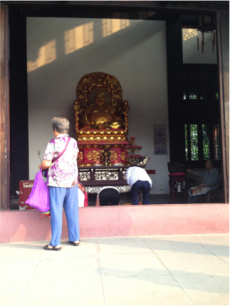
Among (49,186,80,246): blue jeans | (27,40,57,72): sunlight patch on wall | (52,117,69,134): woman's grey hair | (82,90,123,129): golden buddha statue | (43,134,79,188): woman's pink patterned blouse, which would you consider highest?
(27,40,57,72): sunlight patch on wall

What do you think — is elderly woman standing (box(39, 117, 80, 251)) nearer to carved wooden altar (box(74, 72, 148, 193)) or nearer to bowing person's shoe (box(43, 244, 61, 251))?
bowing person's shoe (box(43, 244, 61, 251))

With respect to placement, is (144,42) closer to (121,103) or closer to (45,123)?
(121,103)

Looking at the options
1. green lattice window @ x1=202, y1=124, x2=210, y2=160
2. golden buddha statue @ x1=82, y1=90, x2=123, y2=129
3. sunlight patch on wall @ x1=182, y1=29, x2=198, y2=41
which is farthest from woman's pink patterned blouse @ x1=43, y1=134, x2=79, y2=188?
sunlight patch on wall @ x1=182, y1=29, x2=198, y2=41

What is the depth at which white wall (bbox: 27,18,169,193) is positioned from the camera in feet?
27.1

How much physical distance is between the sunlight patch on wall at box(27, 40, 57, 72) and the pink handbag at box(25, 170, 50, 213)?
588 cm

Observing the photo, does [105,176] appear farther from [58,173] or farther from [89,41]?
[89,41]

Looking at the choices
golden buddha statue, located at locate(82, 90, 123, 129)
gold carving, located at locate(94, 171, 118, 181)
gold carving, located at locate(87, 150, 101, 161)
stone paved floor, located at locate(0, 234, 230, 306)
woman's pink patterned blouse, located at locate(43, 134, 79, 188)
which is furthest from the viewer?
golden buddha statue, located at locate(82, 90, 123, 129)

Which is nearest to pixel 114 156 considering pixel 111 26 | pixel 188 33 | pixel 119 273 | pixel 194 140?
pixel 194 140

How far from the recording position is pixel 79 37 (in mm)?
8438

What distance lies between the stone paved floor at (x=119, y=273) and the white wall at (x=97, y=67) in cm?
520

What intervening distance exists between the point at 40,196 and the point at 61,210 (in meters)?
0.26

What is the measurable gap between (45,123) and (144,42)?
3541 mm

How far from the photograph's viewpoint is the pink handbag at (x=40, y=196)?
3.10 meters

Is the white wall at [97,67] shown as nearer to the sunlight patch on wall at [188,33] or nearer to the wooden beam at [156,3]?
the sunlight patch on wall at [188,33]
